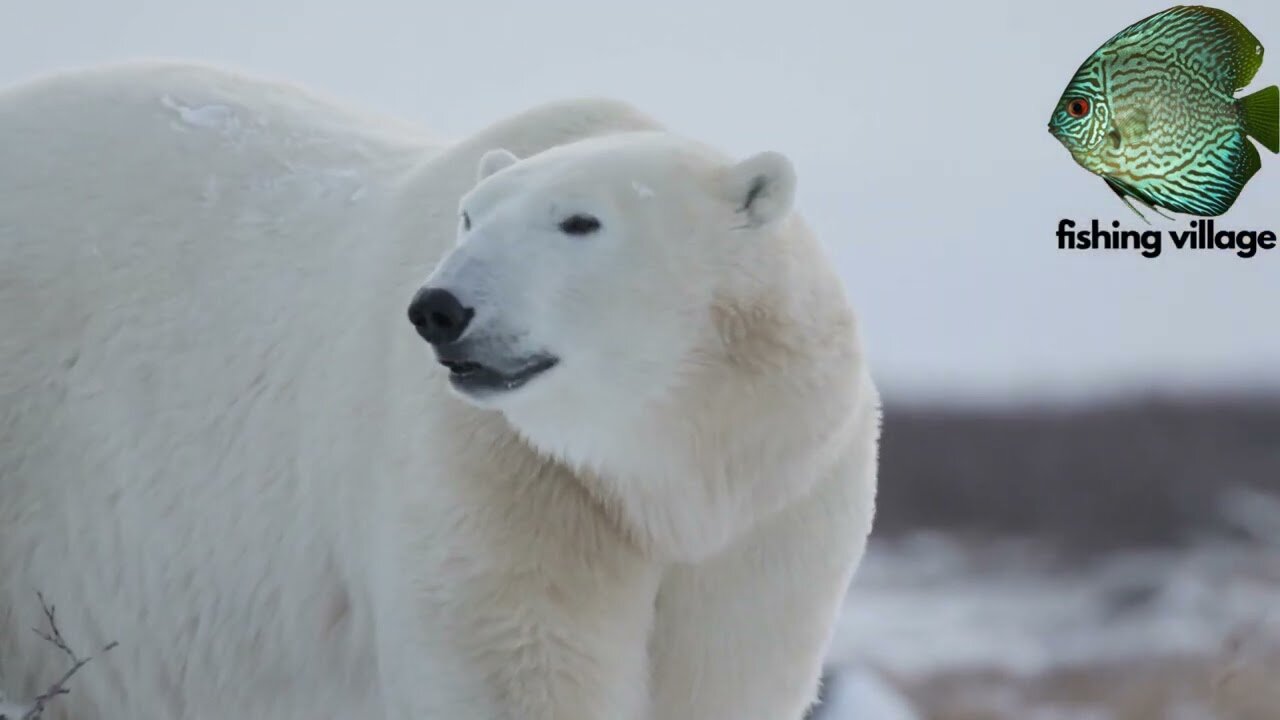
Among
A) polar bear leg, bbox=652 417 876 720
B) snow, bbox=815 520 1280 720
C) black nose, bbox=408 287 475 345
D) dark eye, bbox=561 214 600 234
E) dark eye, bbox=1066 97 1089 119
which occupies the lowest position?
snow, bbox=815 520 1280 720

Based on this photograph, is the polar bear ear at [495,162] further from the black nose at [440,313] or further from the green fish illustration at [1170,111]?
the green fish illustration at [1170,111]

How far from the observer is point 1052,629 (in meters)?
11.1

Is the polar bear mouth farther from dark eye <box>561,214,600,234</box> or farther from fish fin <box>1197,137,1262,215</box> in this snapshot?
fish fin <box>1197,137,1262,215</box>

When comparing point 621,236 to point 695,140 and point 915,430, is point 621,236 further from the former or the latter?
point 915,430

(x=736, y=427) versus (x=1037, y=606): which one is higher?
(x=736, y=427)

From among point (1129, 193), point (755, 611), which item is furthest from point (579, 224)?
point (1129, 193)

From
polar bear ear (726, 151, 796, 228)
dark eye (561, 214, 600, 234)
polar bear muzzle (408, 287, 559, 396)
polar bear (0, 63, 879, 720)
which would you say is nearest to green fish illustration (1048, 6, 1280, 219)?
polar bear (0, 63, 879, 720)

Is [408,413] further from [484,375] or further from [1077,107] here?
[1077,107]

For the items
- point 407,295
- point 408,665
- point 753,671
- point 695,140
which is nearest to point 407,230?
point 407,295

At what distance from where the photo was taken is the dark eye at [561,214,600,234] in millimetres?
2889

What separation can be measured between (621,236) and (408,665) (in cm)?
88

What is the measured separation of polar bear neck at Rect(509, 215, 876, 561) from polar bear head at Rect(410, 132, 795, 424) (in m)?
0.04

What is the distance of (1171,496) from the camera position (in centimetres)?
1304

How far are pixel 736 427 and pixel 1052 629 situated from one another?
8649mm
